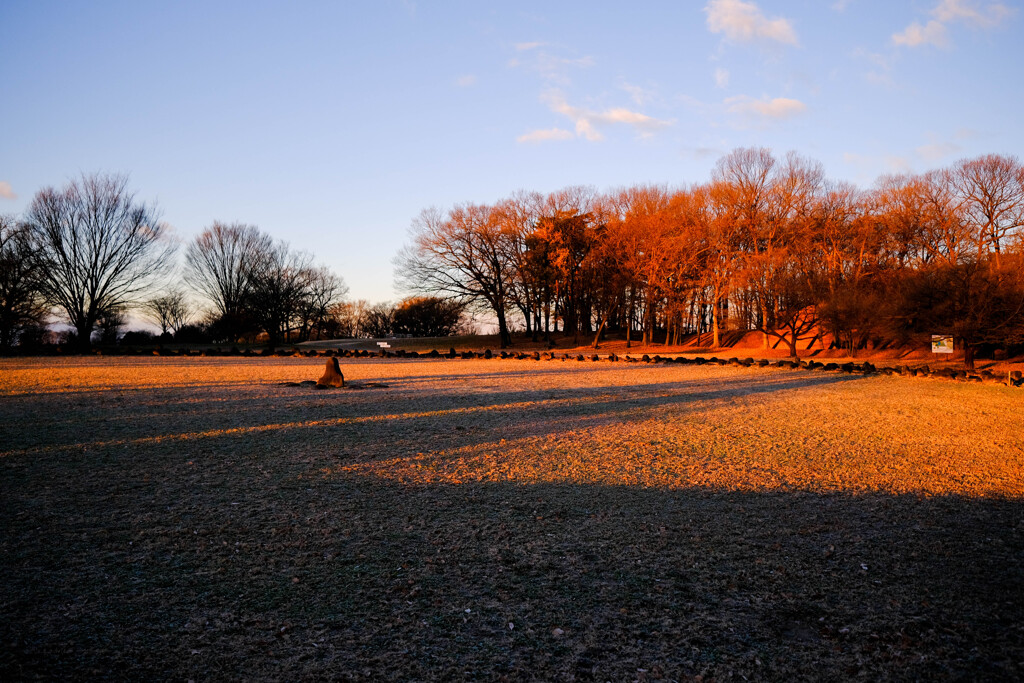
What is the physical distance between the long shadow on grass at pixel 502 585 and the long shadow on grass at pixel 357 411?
2.75 metres

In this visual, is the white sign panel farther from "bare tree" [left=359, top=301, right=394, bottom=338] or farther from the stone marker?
"bare tree" [left=359, top=301, right=394, bottom=338]

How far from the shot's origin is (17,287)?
32531mm

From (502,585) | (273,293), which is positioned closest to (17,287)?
(273,293)

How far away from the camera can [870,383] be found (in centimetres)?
1631

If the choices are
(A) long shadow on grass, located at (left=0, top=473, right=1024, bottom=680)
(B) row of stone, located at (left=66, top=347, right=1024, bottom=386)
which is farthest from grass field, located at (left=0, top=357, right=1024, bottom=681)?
(B) row of stone, located at (left=66, top=347, right=1024, bottom=386)

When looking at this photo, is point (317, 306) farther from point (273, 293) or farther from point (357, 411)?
point (357, 411)

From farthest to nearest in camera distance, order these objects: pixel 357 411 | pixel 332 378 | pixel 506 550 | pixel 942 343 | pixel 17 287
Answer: pixel 17 287 → pixel 942 343 → pixel 332 378 → pixel 357 411 → pixel 506 550

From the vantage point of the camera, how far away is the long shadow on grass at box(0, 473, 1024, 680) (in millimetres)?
2975

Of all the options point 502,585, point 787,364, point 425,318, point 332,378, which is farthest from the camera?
point 425,318

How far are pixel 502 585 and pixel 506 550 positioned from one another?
1.89 feet

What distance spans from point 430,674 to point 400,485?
3.31 meters

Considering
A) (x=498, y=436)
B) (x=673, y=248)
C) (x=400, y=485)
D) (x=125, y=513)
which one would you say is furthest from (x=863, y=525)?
(x=673, y=248)

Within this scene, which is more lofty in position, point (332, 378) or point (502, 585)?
point (332, 378)

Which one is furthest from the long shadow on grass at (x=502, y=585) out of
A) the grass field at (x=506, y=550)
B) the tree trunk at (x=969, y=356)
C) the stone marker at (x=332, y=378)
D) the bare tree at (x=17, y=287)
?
the bare tree at (x=17, y=287)
